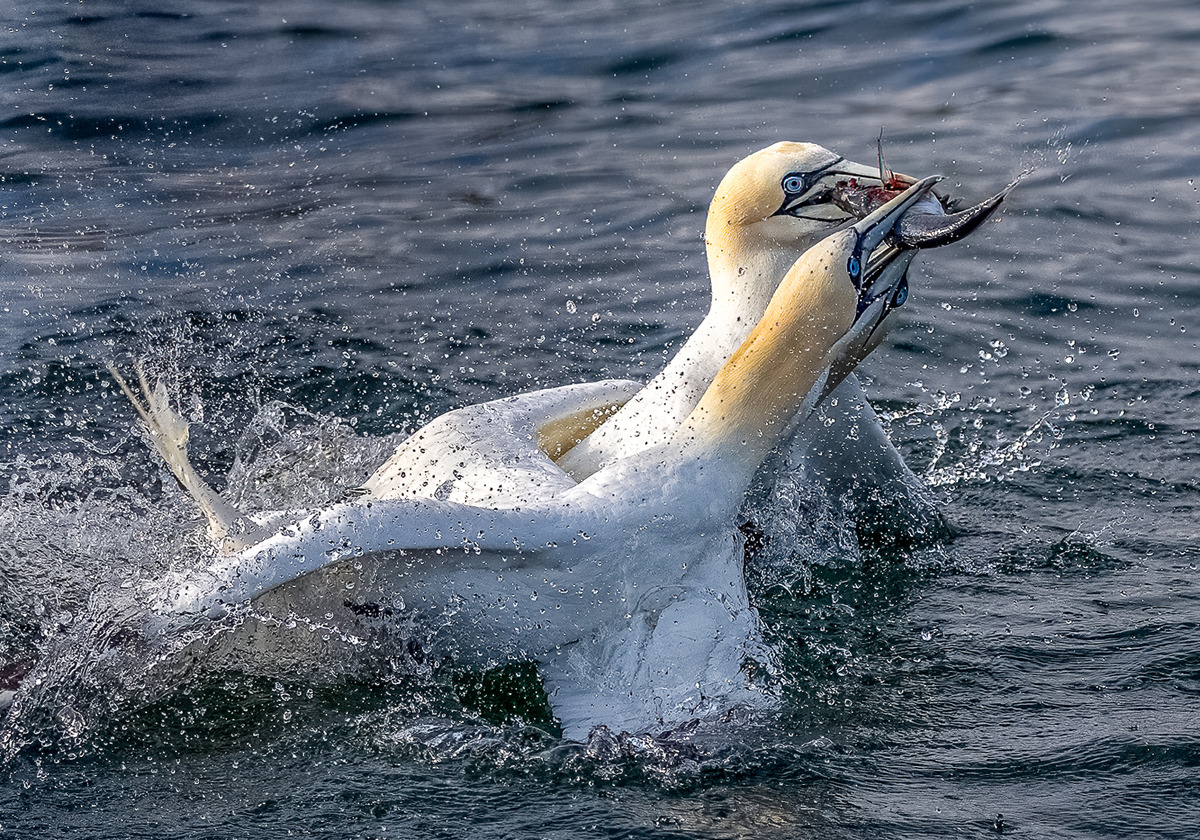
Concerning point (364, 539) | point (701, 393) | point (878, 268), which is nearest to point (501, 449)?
point (701, 393)

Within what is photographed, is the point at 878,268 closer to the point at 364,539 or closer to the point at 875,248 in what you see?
the point at 875,248

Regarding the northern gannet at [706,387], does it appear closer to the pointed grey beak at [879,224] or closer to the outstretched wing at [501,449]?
the outstretched wing at [501,449]

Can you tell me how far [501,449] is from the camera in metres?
5.25

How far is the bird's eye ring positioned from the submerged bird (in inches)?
33.8

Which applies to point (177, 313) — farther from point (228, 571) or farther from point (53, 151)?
point (228, 571)

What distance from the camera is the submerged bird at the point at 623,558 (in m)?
4.40

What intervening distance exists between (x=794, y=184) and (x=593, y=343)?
257 centimetres

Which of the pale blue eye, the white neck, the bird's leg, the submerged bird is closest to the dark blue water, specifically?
the submerged bird

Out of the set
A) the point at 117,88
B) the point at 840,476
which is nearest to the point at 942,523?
the point at 840,476

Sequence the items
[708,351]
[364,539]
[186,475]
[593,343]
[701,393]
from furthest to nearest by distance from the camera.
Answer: [593,343], [708,351], [701,393], [186,475], [364,539]

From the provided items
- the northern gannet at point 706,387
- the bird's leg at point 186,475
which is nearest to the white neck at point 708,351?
the northern gannet at point 706,387

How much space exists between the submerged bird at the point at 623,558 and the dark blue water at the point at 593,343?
0.20 metres

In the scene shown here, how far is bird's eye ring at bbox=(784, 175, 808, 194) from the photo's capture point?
5586 mm

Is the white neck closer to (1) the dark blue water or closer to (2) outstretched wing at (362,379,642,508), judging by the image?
(2) outstretched wing at (362,379,642,508)
